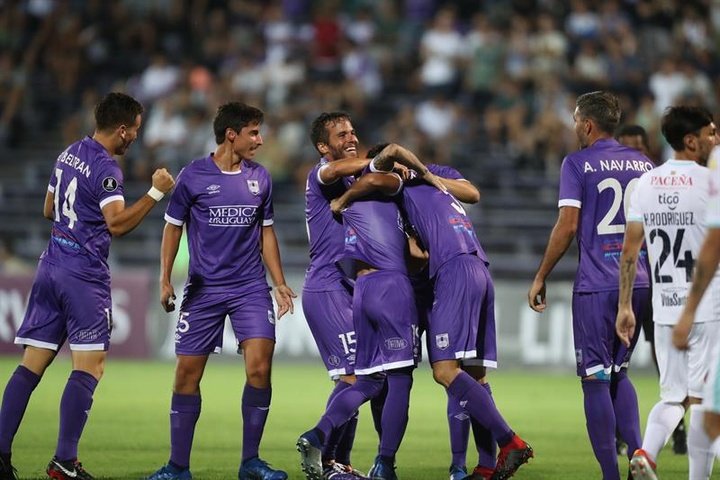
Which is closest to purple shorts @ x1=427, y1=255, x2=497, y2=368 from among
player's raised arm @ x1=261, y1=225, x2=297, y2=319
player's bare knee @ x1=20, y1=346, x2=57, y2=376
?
player's raised arm @ x1=261, y1=225, x2=297, y2=319

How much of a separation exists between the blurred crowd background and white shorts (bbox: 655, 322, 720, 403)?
1059 centimetres

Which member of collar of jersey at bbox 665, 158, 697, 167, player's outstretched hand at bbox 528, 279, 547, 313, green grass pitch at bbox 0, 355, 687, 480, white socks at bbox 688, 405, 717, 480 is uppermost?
collar of jersey at bbox 665, 158, 697, 167

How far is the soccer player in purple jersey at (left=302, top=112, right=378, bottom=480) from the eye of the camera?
8.93 meters

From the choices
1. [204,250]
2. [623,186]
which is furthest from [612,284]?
[204,250]

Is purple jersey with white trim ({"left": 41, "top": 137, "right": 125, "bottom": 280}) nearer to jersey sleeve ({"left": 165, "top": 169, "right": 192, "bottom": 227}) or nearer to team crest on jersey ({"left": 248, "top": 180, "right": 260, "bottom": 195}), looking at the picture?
jersey sleeve ({"left": 165, "top": 169, "right": 192, "bottom": 227})

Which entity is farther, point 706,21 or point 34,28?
point 34,28

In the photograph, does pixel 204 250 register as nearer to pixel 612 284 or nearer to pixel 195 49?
pixel 612 284

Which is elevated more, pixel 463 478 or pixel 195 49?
pixel 195 49

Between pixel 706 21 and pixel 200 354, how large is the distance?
14967 millimetres

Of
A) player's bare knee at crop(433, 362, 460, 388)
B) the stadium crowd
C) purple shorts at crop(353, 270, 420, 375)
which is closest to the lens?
player's bare knee at crop(433, 362, 460, 388)

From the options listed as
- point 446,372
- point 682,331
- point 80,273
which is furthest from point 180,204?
point 682,331

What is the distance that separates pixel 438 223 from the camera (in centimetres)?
877

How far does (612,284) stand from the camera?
851cm

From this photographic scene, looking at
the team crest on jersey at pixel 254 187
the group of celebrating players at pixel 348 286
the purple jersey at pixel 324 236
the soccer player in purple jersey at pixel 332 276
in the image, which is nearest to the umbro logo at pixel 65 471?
the group of celebrating players at pixel 348 286
